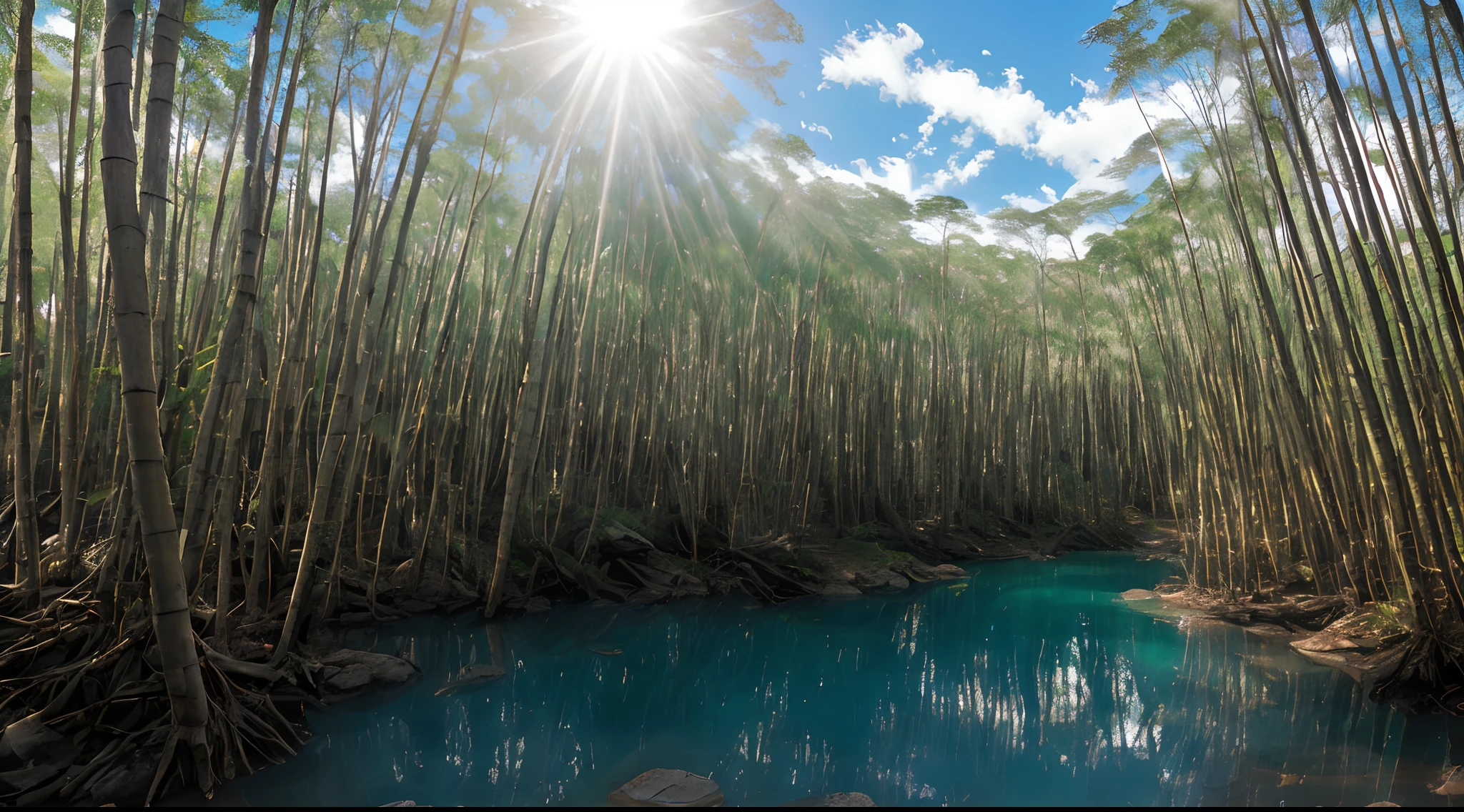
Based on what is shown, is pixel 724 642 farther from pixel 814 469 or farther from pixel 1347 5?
pixel 1347 5

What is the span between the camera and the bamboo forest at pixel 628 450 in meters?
1.84

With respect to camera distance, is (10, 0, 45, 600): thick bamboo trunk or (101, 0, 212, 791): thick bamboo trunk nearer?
(101, 0, 212, 791): thick bamboo trunk

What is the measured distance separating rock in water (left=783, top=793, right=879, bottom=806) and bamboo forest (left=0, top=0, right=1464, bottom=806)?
0.05 meters

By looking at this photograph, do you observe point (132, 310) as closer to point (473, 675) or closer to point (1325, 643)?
point (473, 675)

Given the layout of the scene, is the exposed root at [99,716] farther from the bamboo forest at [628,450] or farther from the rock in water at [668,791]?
the rock in water at [668,791]

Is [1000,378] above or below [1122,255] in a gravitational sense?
below

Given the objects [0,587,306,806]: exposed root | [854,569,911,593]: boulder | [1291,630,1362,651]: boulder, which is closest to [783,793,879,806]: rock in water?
[0,587,306,806]: exposed root

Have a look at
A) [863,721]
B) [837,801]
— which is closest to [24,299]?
[837,801]

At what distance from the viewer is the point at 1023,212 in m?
7.25

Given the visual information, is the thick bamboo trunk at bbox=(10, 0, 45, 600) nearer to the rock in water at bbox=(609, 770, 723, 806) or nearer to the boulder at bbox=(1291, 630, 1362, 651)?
the rock in water at bbox=(609, 770, 723, 806)

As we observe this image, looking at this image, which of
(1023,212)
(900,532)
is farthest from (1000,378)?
(900,532)

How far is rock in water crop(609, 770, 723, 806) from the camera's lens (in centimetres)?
180

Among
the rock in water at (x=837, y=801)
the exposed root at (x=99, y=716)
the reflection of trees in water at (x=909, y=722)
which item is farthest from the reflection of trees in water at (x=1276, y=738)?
the exposed root at (x=99, y=716)

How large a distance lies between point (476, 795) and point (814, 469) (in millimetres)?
3853
